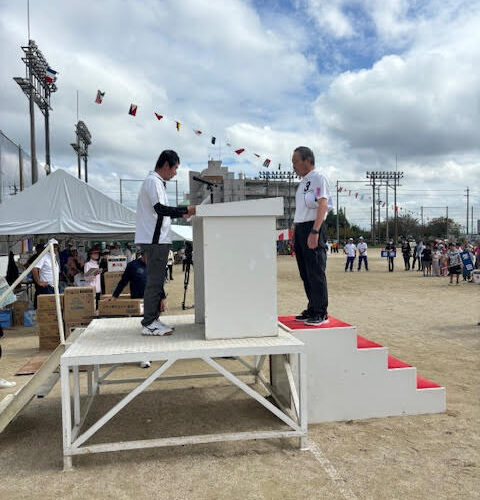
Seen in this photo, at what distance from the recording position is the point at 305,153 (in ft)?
13.9

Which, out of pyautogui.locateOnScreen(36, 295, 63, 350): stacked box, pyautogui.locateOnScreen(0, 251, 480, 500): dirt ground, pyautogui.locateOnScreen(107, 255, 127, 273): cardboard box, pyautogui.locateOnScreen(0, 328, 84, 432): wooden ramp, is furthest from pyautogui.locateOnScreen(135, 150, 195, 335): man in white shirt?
pyautogui.locateOnScreen(107, 255, 127, 273): cardboard box

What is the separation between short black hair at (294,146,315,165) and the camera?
Answer: 4250 mm

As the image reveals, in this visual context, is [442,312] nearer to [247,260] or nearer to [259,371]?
[259,371]

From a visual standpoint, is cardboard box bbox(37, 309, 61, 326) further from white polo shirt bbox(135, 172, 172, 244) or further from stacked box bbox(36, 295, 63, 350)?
white polo shirt bbox(135, 172, 172, 244)

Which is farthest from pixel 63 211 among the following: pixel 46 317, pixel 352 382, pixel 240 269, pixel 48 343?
pixel 352 382

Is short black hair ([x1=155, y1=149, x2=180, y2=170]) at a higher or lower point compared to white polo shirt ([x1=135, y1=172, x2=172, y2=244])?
higher

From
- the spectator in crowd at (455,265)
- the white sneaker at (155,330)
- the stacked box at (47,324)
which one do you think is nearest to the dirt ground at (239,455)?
the white sneaker at (155,330)

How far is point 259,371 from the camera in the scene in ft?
16.3

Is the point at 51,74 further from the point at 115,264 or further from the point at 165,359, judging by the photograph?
the point at 165,359

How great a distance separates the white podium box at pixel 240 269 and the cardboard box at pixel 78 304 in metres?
4.56

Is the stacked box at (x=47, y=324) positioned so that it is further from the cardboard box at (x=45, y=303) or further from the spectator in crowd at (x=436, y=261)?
the spectator in crowd at (x=436, y=261)

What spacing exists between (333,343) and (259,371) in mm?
1312

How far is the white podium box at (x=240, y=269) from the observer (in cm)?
352

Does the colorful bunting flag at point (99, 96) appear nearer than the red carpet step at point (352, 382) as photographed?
No
